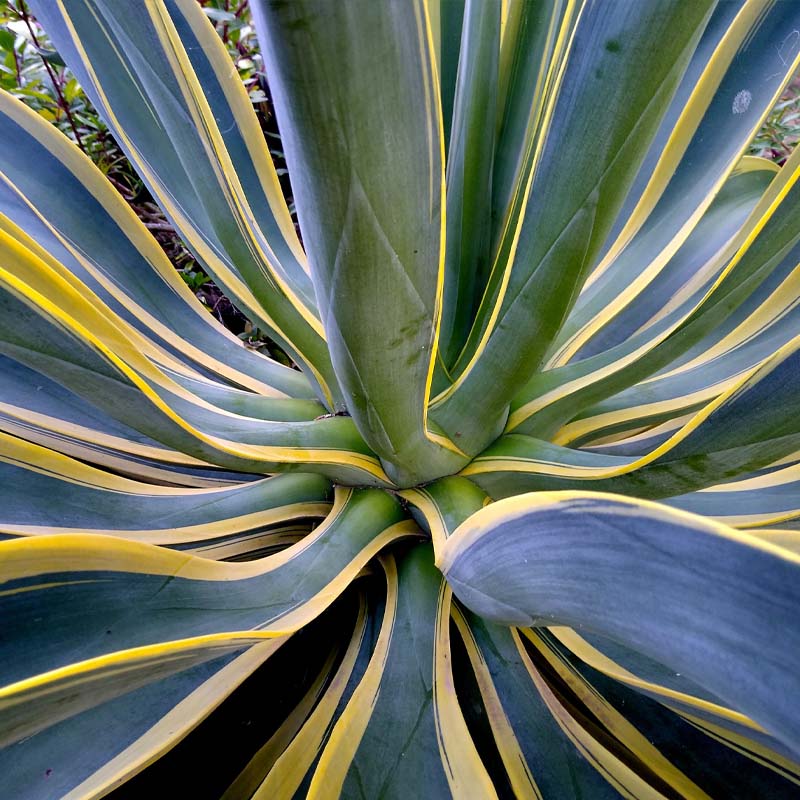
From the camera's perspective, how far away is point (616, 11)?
438 mm

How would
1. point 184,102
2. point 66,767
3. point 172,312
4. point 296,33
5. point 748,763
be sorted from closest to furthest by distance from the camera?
1. point 296,33
2. point 66,767
3. point 748,763
4. point 184,102
5. point 172,312

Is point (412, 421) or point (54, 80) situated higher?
point (54, 80)

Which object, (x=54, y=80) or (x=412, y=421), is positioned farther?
(x=54, y=80)

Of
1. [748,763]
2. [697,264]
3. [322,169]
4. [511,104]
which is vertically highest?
[511,104]

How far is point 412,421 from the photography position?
55 cm

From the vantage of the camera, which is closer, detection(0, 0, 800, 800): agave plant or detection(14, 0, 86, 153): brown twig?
detection(0, 0, 800, 800): agave plant

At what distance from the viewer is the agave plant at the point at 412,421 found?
0.32m

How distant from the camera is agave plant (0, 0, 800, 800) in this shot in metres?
0.32

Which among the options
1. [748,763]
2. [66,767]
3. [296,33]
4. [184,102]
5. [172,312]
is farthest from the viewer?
[172,312]

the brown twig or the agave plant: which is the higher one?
the brown twig

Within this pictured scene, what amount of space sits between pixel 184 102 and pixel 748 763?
77 cm

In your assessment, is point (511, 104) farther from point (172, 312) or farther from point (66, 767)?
point (66, 767)

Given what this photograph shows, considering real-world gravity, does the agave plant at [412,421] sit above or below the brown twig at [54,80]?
below

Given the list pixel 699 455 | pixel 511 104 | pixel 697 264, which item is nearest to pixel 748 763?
pixel 699 455
